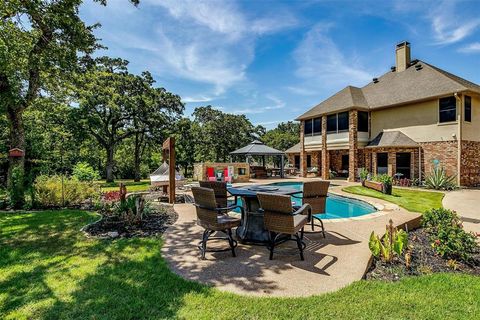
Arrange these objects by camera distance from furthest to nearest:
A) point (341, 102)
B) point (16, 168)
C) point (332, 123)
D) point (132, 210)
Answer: point (332, 123)
point (341, 102)
point (16, 168)
point (132, 210)

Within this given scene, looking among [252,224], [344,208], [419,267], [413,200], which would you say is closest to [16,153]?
[252,224]

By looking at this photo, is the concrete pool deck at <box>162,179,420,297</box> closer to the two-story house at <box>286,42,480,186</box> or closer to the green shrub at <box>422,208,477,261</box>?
the green shrub at <box>422,208,477,261</box>

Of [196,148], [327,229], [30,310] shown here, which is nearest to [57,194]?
[30,310]

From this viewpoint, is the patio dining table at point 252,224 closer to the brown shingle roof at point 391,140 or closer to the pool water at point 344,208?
the pool water at point 344,208

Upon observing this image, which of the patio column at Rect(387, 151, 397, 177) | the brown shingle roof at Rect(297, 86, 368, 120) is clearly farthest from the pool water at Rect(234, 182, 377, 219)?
the brown shingle roof at Rect(297, 86, 368, 120)

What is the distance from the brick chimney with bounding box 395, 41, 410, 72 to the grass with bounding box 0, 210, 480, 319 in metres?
19.9

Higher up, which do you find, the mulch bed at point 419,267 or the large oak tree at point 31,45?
the large oak tree at point 31,45

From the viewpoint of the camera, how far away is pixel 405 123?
1659 centimetres

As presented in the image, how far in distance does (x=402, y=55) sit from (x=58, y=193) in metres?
22.8

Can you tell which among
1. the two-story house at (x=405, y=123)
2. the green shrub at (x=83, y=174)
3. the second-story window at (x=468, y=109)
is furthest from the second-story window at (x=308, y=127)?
the green shrub at (x=83, y=174)

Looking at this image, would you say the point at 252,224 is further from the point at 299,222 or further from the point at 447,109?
the point at 447,109

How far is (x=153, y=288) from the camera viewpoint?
127 inches

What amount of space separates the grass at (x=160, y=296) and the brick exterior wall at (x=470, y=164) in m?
14.1

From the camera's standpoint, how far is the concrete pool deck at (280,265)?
332 centimetres
